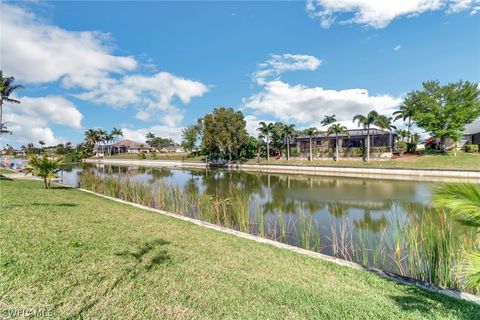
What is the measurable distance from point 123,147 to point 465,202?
3262 inches

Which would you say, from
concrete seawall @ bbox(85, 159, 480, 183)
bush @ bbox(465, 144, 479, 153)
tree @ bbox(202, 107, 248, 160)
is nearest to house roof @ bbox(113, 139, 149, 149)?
concrete seawall @ bbox(85, 159, 480, 183)

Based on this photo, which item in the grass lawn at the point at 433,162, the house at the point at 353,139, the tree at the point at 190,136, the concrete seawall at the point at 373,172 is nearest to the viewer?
the concrete seawall at the point at 373,172

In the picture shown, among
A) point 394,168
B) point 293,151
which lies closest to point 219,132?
point 293,151

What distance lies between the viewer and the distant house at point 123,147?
72250 millimetres

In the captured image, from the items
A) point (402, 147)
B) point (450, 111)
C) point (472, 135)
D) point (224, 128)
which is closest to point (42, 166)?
point (224, 128)

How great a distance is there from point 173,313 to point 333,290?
1976mm

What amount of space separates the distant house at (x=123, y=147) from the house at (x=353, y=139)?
52.7 m

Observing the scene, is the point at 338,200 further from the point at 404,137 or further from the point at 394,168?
the point at 404,137

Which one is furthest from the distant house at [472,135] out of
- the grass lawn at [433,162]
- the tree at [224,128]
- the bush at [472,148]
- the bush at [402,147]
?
the tree at [224,128]

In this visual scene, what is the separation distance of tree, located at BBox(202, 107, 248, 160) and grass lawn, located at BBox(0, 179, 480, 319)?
30075mm

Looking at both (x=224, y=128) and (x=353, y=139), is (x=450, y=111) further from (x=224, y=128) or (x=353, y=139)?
(x=224, y=128)

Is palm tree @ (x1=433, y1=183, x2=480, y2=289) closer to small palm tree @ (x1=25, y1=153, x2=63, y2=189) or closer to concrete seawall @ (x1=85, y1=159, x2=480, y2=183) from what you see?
small palm tree @ (x1=25, y1=153, x2=63, y2=189)

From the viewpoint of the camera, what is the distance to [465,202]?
1.90m

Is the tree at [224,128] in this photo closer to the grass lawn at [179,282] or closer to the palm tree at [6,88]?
the palm tree at [6,88]
